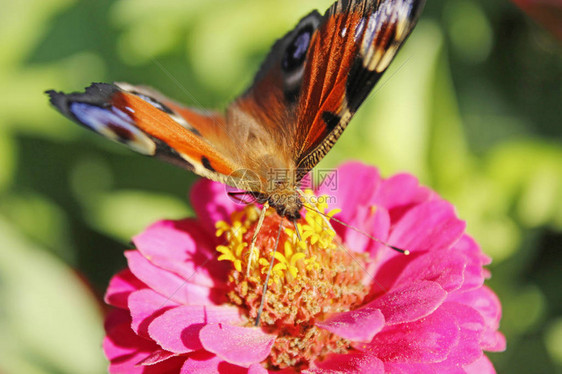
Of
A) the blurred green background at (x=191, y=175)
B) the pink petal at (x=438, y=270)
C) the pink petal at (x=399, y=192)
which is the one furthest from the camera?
the blurred green background at (x=191, y=175)

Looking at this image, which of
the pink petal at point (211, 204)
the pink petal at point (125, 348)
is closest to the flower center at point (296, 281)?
the pink petal at point (211, 204)

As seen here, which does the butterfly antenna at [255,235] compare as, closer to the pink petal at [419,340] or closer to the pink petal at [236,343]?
the pink petal at [236,343]

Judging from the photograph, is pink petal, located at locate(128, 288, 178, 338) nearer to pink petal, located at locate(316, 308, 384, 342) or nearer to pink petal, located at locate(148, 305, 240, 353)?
pink petal, located at locate(148, 305, 240, 353)

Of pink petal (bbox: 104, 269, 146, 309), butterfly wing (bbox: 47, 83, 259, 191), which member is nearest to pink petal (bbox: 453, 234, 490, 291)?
butterfly wing (bbox: 47, 83, 259, 191)

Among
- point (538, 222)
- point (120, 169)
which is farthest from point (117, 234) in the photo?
point (538, 222)

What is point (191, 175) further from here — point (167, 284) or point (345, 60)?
point (345, 60)
